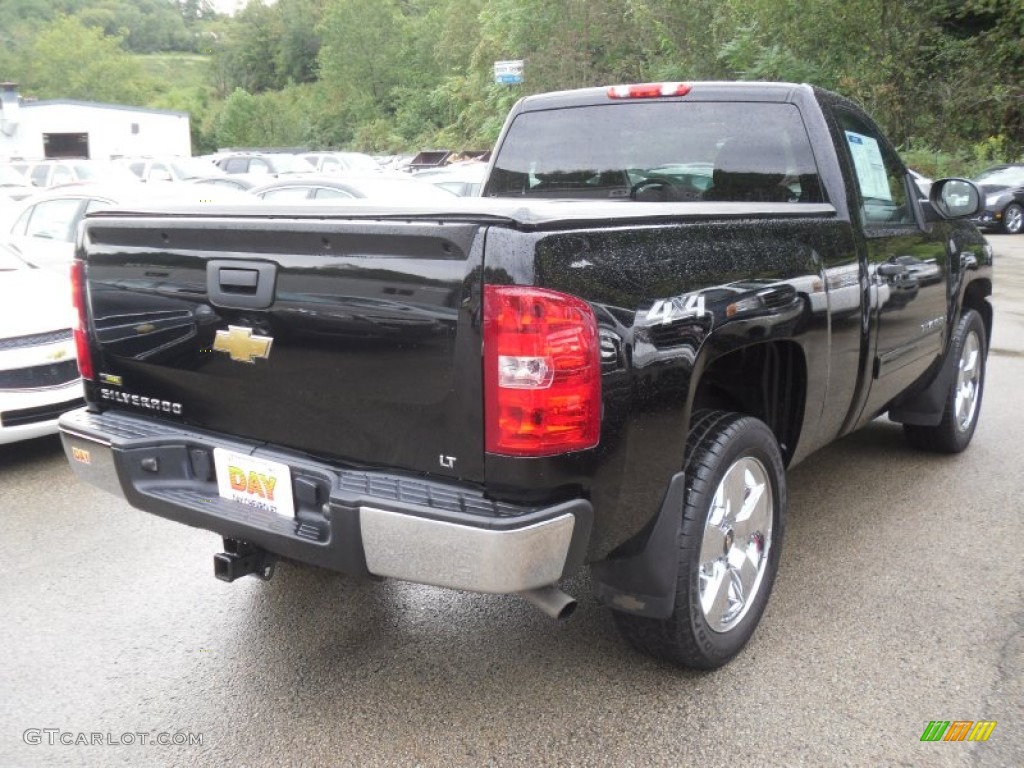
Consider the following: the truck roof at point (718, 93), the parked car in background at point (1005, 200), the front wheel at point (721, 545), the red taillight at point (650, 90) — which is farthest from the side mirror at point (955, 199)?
the parked car in background at point (1005, 200)

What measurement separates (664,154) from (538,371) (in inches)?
83.6

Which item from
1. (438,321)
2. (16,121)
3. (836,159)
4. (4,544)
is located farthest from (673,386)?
(16,121)

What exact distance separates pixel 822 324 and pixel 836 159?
33.4 inches

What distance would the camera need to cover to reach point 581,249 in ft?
7.66

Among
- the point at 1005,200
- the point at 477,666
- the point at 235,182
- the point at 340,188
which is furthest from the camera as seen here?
the point at 1005,200

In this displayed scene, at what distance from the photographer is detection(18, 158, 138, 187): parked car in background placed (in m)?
21.2

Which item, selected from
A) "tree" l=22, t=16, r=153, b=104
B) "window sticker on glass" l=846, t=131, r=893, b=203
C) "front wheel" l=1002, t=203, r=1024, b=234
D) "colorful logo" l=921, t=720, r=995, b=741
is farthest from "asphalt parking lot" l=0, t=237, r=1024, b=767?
"tree" l=22, t=16, r=153, b=104

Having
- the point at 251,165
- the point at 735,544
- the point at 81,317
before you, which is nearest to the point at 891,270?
the point at 735,544

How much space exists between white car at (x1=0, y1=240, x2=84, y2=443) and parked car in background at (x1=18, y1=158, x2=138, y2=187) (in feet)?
55.9

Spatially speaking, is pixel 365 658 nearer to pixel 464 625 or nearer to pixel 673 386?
pixel 464 625

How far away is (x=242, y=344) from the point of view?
272 centimetres

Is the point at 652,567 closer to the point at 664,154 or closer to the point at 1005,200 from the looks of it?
the point at 664,154

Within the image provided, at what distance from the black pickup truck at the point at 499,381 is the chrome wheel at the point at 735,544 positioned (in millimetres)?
12

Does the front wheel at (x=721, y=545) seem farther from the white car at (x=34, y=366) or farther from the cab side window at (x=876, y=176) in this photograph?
the white car at (x=34, y=366)
